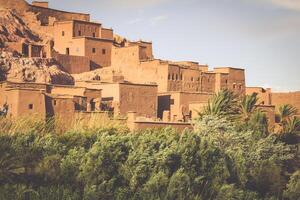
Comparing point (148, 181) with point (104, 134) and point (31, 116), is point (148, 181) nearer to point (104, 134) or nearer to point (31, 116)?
point (104, 134)

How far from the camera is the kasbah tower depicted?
25469 millimetres

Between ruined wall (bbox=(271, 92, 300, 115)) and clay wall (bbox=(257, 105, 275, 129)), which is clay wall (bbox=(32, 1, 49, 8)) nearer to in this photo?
ruined wall (bbox=(271, 92, 300, 115))

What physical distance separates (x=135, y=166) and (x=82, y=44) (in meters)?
14.5

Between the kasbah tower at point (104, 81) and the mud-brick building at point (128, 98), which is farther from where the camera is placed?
the mud-brick building at point (128, 98)

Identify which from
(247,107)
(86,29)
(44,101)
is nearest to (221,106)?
(247,107)

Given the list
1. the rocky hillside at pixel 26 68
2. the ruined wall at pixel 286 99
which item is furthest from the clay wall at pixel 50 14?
the ruined wall at pixel 286 99

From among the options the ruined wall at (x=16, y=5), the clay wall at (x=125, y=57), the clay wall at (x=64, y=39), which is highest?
the ruined wall at (x=16, y=5)

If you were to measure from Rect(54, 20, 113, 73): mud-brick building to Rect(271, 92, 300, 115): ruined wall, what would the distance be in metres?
10.3

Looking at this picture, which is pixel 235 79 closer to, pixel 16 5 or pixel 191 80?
pixel 191 80

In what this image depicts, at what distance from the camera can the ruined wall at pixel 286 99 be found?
120 feet

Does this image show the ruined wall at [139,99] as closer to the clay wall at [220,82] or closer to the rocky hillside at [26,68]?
the rocky hillside at [26,68]

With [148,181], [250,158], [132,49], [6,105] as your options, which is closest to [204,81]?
[132,49]

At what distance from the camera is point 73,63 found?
33219 millimetres

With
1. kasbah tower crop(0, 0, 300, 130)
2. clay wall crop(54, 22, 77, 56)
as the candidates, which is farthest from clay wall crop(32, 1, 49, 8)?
clay wall crop(54, 22, 77, 56)
